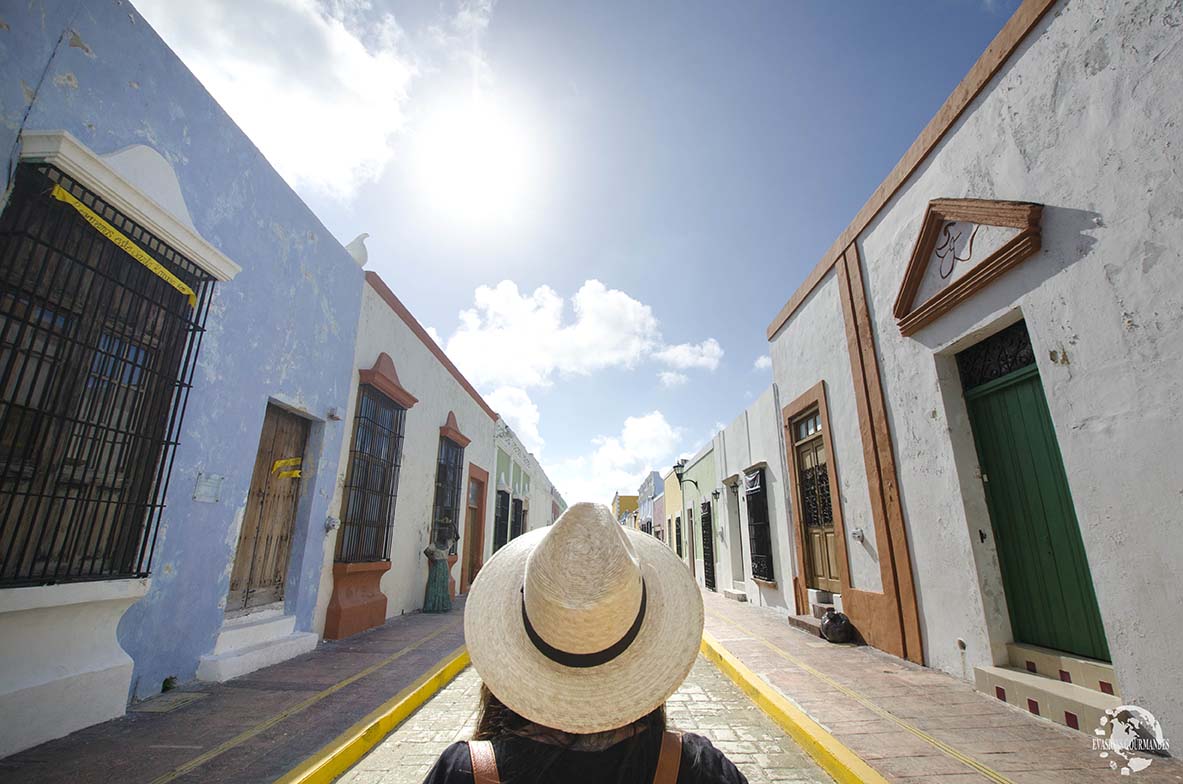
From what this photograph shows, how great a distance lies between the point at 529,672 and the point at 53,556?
366 cm

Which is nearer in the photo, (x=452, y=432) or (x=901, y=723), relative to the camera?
(x=901, y=723)

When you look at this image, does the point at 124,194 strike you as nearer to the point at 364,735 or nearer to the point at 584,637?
the point at 364,735

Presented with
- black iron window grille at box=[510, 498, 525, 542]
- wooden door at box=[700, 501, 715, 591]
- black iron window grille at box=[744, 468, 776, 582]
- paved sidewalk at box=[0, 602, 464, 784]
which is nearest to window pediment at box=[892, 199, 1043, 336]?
black iron window grille at box=[744, 468, 776, 582]

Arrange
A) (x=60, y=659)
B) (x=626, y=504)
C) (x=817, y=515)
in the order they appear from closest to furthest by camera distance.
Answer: (x=60, y=659), (x=817, y=515), (x=626, y=504)

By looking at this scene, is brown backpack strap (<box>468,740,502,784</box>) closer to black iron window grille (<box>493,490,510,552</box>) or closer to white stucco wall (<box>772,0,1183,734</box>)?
white stucco wall (<box>772,0,1183,734</box>)

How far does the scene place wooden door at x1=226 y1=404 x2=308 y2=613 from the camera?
505cm

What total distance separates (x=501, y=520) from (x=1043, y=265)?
46.3 feet

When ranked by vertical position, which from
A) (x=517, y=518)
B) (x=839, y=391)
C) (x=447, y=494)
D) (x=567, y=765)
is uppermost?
(x=839, y=391)

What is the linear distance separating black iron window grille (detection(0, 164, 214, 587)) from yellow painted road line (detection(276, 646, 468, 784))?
1.83 m

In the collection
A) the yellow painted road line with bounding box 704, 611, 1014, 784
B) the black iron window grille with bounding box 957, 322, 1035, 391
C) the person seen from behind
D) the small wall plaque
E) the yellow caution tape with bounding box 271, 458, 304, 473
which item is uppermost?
the black iron window grille with bounding box 957, 322, 1035, 391

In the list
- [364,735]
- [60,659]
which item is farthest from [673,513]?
[60,659]

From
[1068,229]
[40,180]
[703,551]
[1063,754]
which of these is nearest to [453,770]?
[1063,754]

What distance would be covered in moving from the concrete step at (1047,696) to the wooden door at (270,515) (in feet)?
20.9

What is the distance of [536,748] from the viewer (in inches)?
42.1
